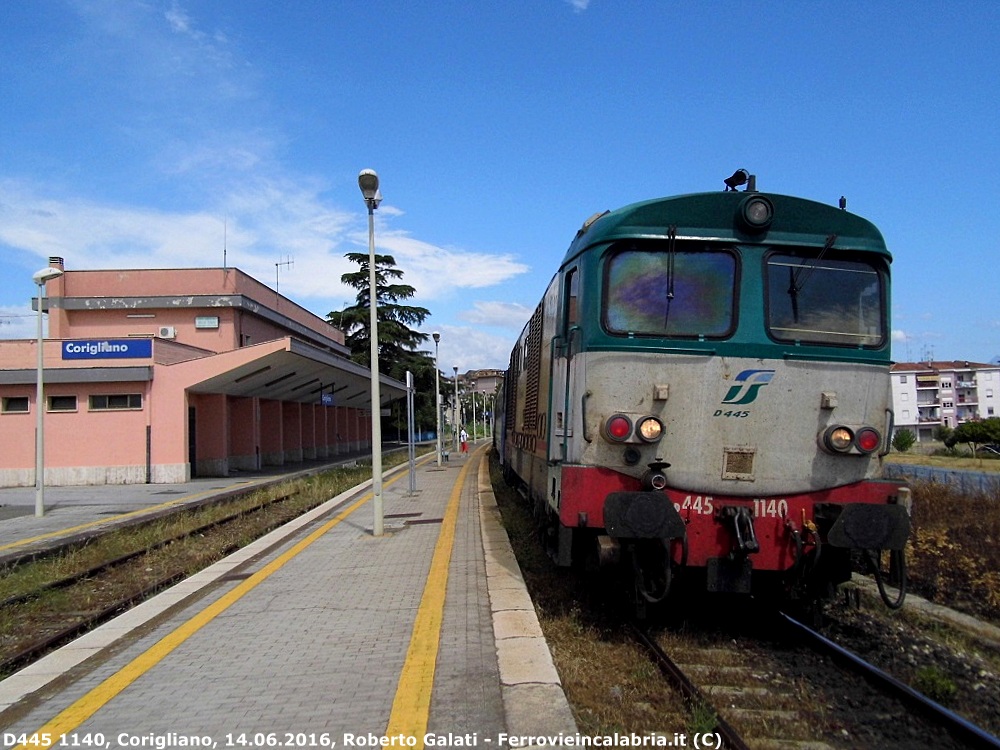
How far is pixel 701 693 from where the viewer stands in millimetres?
4688

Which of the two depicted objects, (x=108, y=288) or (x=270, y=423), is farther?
(x=270, y=423)

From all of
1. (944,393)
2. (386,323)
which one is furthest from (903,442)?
(944,393)

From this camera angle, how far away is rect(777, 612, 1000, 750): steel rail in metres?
4.23

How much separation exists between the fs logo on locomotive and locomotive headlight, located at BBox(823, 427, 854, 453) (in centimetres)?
57

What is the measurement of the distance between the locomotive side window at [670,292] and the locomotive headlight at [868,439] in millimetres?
1218

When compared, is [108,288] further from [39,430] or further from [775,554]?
[775,554]

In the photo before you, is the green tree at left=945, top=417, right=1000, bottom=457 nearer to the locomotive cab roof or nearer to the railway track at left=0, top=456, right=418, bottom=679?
the railway track at left=0, top=456, right=418, bottom=679

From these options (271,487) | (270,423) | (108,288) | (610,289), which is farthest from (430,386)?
(610,289)

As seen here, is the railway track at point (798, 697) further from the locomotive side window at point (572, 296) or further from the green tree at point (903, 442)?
the green tree at point (903, 442)

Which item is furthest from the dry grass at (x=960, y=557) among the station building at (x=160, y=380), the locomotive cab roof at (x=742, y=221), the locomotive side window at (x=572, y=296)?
the station building at (x=160, y=380)

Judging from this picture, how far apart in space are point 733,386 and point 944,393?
299ft

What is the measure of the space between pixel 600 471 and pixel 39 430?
1539cm

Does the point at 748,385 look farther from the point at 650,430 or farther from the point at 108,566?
the point at 108,566

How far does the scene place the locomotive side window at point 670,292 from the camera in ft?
19.0
